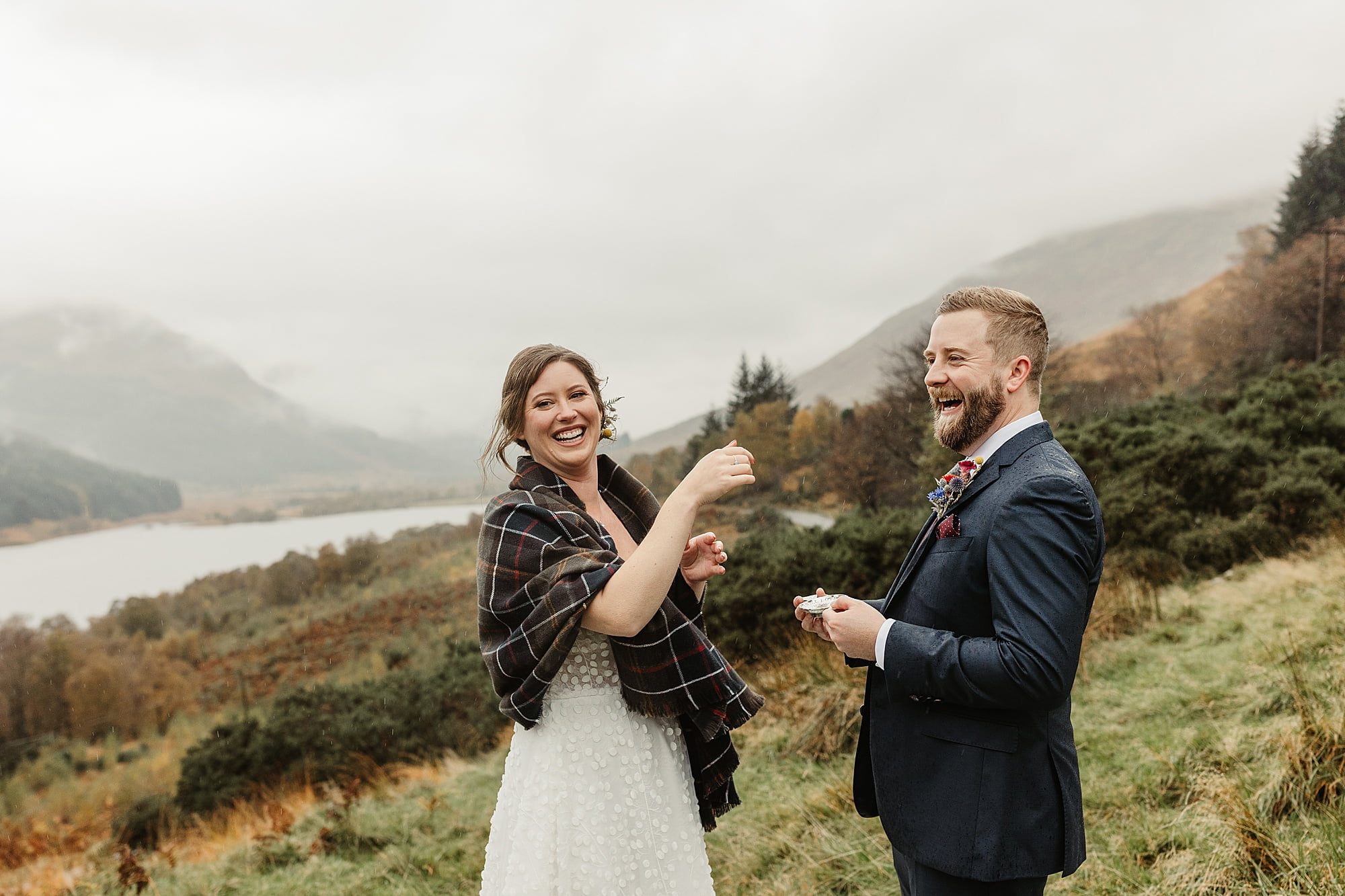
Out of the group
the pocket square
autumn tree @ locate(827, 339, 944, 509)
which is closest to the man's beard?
the pocket square

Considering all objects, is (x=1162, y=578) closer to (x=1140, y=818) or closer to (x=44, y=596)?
(x=1140, y=818)

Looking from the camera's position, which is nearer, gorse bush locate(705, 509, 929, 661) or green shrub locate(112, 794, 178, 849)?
gorse bush locate(705, 509, 929, 661)

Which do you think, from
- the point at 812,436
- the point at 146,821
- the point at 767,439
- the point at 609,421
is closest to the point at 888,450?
the point at 812,436

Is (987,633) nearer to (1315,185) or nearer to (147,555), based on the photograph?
(1315,185)

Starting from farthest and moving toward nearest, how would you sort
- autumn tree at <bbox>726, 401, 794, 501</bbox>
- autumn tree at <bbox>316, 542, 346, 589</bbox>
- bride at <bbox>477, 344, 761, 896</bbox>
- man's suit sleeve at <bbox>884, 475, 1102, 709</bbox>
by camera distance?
autumn tree at <bbox>316, 542, 346, 589</bbox> → autumn tree at <bbox>726, 401, 794, 501</bbox> → bride at <bbox>477, 344, 761, 896</bbox> → man's suit sleeve at <bbox>884, 475, 1102, 709</bbox>

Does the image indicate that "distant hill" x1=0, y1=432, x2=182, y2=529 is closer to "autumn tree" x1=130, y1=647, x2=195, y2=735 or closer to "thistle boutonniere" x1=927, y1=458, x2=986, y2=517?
"autumn tree" x1=130, y1=647, x2=195, y2=735

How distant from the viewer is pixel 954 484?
5.57 ft

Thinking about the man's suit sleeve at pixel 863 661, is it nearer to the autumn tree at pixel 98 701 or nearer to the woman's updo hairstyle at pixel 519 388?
the woman's updo hairstyle at pixel 519 388

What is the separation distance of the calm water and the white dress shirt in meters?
39.3

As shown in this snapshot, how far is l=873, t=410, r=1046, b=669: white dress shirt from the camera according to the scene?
5.24 feet

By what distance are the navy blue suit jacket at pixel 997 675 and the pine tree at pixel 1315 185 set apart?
171 feet

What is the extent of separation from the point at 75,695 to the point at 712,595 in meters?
29.1

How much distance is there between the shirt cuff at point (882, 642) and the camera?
1.58m

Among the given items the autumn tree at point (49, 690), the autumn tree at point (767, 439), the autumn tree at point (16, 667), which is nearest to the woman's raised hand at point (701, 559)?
the autumn tree at point (767, 439)
